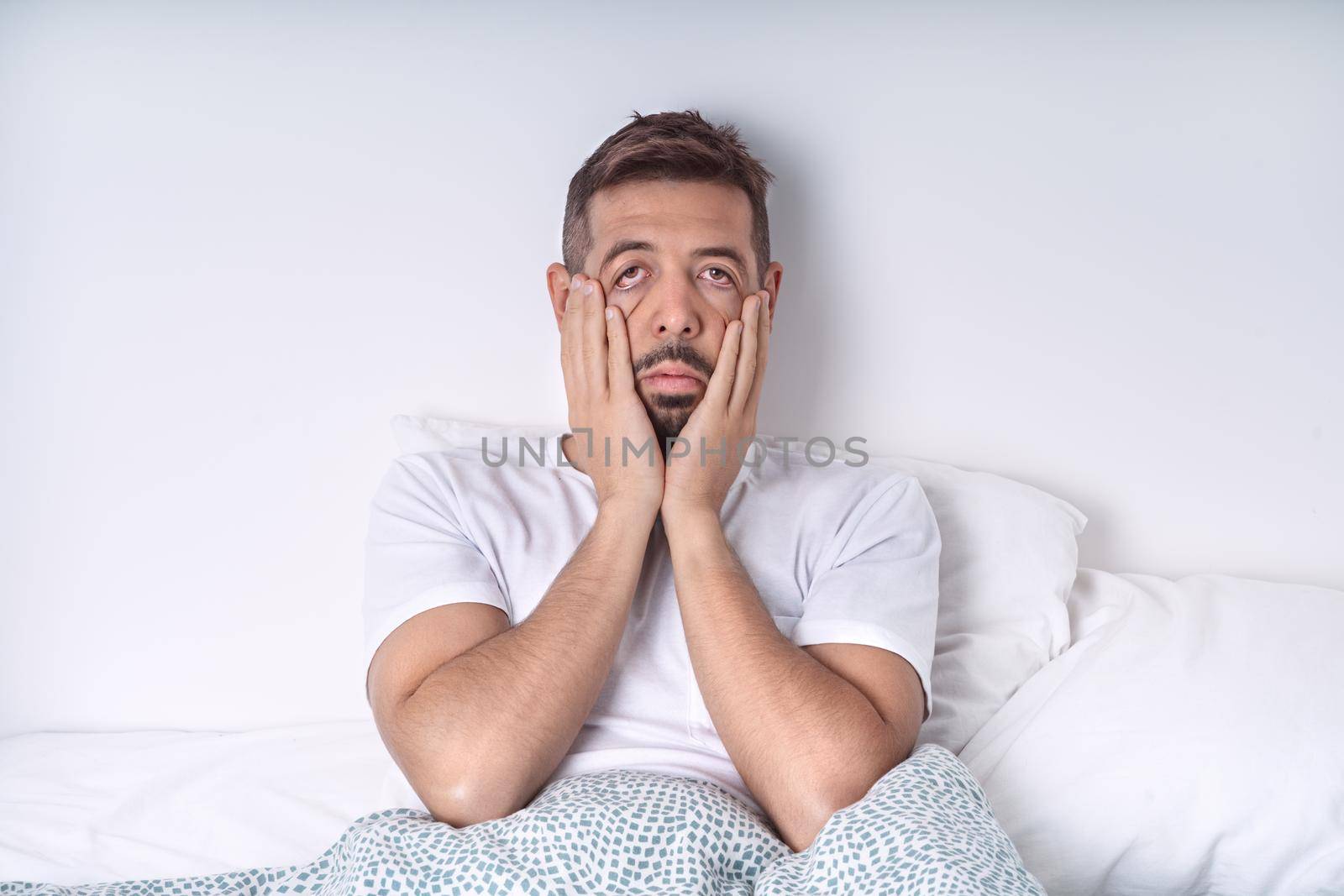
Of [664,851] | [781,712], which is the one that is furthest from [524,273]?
[664,851]

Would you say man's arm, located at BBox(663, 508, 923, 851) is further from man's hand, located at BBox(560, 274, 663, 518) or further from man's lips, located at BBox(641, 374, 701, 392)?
man's lips, located at BBox(641, 374, 701, 392)

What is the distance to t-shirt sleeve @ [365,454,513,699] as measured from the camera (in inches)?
48.0

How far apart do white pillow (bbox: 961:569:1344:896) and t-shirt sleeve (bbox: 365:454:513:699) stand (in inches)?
29.1

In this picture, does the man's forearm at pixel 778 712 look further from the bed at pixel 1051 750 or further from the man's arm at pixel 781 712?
the bed at pixel 1051 750

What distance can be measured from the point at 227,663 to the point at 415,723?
0.76m

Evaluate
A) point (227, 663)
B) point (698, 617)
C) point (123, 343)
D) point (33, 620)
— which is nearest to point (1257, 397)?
point (698, 617)

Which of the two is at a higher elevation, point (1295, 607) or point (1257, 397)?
point (1257, 397)

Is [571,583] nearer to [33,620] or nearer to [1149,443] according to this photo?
[33,620]

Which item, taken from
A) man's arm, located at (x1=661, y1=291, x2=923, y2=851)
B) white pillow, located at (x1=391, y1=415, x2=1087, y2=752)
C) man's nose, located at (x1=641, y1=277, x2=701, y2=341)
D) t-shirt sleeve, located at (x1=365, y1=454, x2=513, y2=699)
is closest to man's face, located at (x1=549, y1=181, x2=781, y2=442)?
man's nose, located at (x1=641, y1=277, x2=701, y2=341)

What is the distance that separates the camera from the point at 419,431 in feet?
5.30

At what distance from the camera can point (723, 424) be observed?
1.39 meters

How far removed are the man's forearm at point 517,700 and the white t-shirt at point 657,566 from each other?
0.34 ft

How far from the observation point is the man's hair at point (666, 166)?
1.49 metres

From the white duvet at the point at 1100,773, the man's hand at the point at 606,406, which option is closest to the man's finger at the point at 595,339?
the man's hand at the point at 606,406
